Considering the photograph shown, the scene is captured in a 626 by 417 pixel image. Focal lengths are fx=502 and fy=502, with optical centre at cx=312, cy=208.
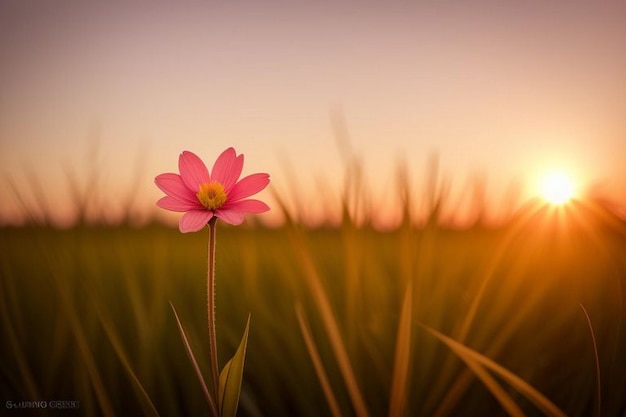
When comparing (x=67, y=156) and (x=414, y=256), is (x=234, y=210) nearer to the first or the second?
(x=414, y=256)

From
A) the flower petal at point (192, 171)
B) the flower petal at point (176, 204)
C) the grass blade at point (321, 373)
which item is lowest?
the grass blade at point (321, 373)

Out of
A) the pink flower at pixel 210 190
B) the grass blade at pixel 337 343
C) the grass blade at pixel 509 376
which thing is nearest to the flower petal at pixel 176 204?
the pink flower at pixel 210 190

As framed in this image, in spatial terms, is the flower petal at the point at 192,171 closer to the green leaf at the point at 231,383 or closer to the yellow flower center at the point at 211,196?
the yellow flower center at the point at 211,196

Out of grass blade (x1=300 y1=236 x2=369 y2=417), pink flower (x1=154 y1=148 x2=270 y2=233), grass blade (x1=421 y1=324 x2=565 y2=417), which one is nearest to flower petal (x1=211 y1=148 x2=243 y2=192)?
pink flower (x1=154 y1=148 x2=270 y2=233)

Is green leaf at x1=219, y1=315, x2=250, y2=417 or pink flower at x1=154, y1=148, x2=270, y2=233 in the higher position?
pink flower at x1=154, y1=148, x2=270, y2=233

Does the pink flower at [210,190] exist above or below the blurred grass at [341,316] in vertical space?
above

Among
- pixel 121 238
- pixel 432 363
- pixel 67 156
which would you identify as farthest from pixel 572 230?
pixel 67 156

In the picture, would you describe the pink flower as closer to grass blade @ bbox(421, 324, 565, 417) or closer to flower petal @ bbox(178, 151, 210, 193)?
flower petal @ bbox(178, 151, 210, 193)
